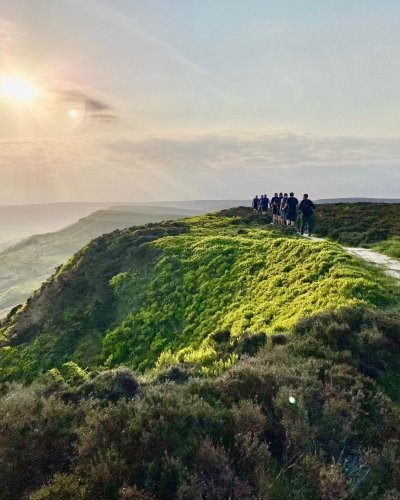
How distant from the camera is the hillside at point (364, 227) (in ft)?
94.2

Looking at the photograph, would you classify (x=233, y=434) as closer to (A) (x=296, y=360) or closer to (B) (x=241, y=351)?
(A) (x=296, y=360)

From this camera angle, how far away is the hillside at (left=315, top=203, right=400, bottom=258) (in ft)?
94.2

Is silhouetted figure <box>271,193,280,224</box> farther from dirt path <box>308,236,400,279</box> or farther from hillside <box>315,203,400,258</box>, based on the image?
dirt path <box>308,236,400,279</box>

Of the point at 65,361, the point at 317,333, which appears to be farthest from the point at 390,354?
the point at 65,361

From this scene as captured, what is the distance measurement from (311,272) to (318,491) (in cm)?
1345

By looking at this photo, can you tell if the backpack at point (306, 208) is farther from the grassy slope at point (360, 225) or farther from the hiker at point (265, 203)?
the hiker at point (265, 203)

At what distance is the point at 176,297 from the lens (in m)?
25.5

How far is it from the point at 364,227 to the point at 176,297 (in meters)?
18.8

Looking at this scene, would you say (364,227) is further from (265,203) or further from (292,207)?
(265,203)

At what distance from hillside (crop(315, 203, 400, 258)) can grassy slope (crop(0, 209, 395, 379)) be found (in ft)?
16.8

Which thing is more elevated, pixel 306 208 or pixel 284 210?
pixel 306 208

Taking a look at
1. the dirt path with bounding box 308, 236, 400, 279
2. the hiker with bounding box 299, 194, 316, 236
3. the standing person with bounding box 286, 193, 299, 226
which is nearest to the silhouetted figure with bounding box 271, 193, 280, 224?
the standing person with bounding box 286, 193, 299, 226

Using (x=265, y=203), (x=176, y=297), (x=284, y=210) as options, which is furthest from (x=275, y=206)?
(x=176, y=297)

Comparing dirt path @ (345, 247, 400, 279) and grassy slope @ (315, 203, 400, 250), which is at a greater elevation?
grassy slope @ (315, 203, 400, 250)
